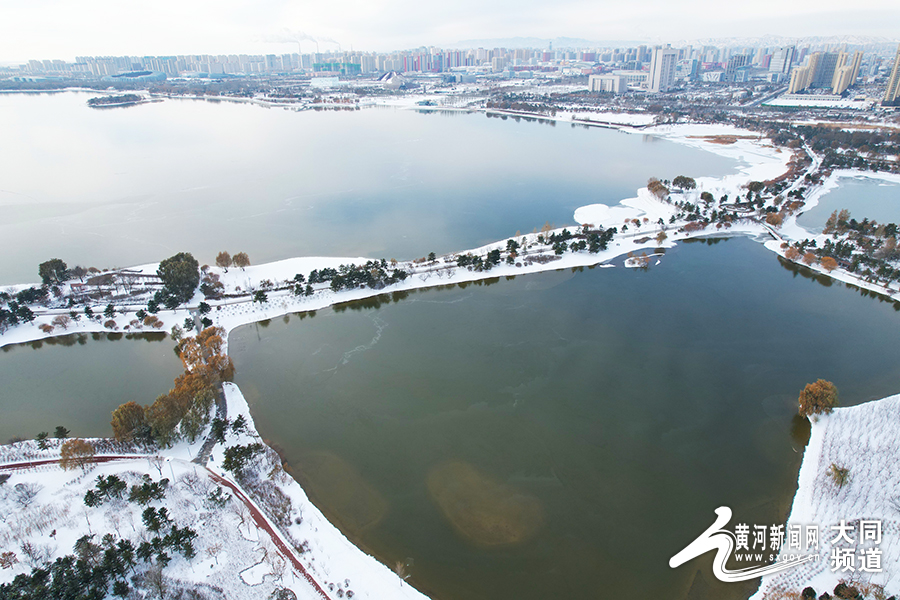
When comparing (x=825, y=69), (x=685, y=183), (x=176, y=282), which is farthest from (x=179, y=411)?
(x=825, y=69)

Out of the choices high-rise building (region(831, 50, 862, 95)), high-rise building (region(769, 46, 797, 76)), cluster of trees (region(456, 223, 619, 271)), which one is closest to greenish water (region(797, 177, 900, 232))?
cluster of trees (region(456, 223, 619, 271))

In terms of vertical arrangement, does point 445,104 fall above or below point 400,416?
above

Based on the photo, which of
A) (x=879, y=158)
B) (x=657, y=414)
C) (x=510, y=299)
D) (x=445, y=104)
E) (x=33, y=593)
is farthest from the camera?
(x=445, y=104)

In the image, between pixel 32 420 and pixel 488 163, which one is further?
pixel 488 163

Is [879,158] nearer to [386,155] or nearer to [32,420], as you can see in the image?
[386,155]

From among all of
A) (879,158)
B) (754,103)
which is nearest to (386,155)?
(879,158)

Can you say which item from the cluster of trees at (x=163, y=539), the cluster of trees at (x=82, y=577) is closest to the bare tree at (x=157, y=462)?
the cluster of trees at (x=163, y=539)

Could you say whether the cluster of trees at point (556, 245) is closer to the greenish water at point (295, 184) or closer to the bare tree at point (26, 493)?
the greenish water at point (295, 184)

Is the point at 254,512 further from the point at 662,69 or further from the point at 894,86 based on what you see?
the point at 662,69
